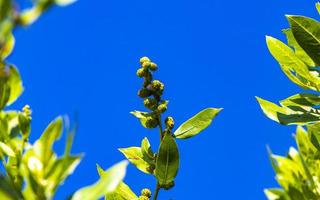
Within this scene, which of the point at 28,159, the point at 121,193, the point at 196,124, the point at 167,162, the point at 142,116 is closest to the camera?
the point at 28,159

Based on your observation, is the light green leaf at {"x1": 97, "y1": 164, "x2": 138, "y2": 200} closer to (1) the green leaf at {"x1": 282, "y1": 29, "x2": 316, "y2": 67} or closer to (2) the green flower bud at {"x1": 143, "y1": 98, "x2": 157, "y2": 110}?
(2) the green flower bud at {"x1": 143, "y1": 98, "x2": 157, "y2": 110}

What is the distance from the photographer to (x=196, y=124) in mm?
3230

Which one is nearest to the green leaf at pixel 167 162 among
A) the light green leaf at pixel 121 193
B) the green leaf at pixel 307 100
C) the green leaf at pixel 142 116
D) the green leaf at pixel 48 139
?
the light green leaf at pixel 121 193

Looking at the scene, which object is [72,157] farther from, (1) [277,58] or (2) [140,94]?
(1) [277,58]

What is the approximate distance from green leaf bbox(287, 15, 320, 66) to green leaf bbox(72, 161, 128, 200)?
1.93 m

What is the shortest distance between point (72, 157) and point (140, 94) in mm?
1153

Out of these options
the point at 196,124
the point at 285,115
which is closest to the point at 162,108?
the point at 196,124

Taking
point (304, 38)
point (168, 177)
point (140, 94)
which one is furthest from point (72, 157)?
point (304, 38)

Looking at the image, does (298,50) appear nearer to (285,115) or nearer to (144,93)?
(285,115)

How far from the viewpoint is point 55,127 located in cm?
233

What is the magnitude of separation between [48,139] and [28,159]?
112mm

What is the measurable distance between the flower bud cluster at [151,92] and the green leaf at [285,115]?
72cm

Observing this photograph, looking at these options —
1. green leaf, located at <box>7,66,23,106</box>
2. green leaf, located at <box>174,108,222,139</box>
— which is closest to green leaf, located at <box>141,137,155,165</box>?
green leaf, located at <box>174,108,222,139</box>

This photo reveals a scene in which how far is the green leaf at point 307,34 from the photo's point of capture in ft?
12.0
